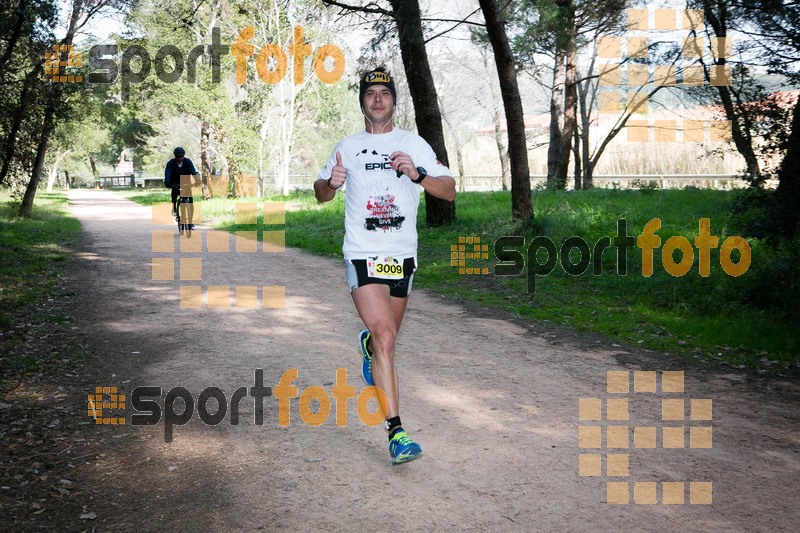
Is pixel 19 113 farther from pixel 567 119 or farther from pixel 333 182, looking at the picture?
pixel 567 119

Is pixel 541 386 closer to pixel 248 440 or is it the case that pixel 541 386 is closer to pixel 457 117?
pixel 248 440

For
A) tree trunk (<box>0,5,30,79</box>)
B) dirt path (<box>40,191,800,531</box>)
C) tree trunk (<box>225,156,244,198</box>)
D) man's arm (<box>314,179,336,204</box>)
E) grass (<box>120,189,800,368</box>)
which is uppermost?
tree trunk (<box>0,5,30,79</box>)

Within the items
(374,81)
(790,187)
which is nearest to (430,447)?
(374,81)

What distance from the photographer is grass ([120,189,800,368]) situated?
7.92 m

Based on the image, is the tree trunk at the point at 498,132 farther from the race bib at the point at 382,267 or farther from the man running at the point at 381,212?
the race bib at the point at 382,267

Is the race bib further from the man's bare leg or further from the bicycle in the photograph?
the bicycle

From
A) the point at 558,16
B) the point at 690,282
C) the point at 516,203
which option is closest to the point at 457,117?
the point at 558,16

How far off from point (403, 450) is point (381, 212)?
151cm

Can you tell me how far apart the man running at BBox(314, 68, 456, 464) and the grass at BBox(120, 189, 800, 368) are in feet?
13.8

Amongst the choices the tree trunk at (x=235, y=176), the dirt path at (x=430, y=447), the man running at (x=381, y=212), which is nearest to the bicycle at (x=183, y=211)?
the dirt path at (x=430, y=447)

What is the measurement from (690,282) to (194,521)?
8278mm

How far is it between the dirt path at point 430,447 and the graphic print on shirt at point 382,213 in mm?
1525

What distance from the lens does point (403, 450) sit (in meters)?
4.36

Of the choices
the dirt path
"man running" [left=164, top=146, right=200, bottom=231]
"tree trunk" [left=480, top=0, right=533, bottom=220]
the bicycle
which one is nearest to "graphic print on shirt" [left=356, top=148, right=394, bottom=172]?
the dirt path
